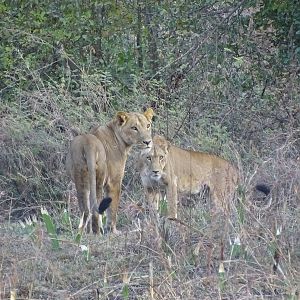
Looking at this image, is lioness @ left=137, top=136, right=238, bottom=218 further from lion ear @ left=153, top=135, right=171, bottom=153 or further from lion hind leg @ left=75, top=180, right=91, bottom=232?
lion hind leg @ left=75, top=180, right=91, bottom=232

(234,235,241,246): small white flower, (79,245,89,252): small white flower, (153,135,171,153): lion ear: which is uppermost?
(234,235,241,246): small white flower

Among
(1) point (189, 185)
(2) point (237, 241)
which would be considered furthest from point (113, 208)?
(2) point (237, 241)

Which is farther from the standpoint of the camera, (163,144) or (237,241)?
(163,144)

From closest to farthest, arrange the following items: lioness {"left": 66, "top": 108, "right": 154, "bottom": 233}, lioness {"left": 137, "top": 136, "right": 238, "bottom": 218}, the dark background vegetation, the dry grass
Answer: the dry grass < the dark background vegetation < lioness {"left": 66, "top": 108, "right": 154, "bottom": 233} < lioness {"left": 137, "top": 136, "right": 238, "bottom": 218}

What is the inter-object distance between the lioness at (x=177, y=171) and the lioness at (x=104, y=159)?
13 centimetres

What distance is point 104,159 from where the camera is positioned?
8.42 metres

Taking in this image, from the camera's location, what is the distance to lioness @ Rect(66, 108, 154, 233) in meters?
8.16

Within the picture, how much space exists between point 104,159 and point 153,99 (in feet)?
8.13

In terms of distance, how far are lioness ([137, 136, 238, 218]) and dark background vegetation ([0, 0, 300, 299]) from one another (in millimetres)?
259

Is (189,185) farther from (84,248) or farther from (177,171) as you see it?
(84,248)

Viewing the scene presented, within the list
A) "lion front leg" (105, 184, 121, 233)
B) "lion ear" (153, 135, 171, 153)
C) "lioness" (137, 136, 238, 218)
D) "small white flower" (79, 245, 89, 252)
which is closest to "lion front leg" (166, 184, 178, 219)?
"lioness" (137, 136, 238, 218)

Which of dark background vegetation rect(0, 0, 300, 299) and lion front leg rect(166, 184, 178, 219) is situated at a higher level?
dark background vegetation rect(0, 0, 300, 299)

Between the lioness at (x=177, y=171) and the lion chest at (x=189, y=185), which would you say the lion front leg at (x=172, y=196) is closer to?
the lioness at (x=177, y=171)

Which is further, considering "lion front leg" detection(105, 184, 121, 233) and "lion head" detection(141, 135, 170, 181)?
"lion head" detection(141, 135, 170, 181)
